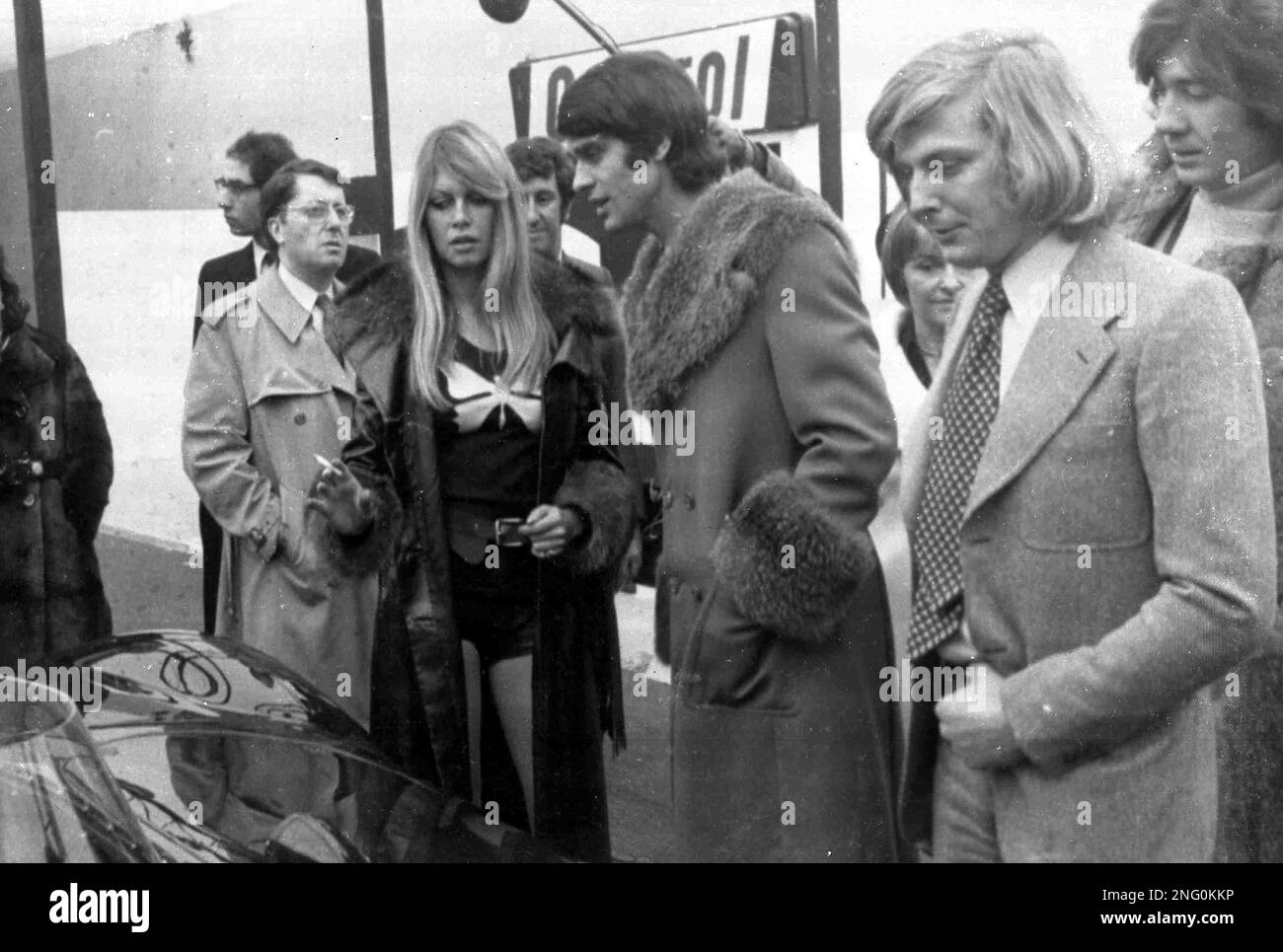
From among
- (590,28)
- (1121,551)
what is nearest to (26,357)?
(590,28)

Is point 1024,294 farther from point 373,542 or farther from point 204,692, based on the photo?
point 204,692

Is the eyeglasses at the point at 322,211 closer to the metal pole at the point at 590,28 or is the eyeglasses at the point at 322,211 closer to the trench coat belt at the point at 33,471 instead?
the metal pole at the point at 590,28

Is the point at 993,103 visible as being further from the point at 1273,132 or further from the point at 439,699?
the point at 439,699

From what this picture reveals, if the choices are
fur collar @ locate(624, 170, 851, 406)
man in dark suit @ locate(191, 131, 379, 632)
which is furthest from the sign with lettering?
man in dark suit @ locate(191, 131, 379, 632)

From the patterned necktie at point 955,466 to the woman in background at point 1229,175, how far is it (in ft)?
1.22

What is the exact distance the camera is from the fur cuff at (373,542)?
132 inches

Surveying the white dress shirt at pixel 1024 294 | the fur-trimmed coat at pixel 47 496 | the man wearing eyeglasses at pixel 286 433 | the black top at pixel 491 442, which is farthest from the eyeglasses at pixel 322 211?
the white dress shirt at pixel 1024 294

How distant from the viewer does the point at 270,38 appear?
3375 mm

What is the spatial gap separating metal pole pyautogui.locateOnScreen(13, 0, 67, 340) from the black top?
93cm

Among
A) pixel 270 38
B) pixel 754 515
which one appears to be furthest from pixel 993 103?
pixel 270 38

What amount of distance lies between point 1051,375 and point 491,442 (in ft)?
3.98

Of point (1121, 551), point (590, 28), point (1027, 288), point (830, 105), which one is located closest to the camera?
point (1121, 551)

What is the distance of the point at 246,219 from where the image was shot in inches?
135
